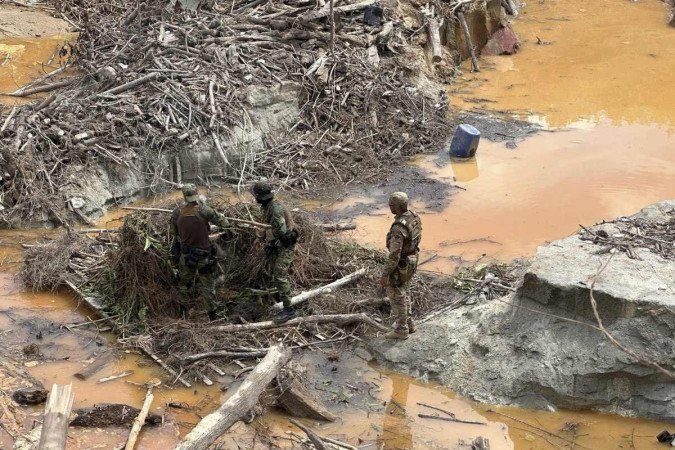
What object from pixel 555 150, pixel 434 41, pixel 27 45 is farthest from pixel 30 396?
pixel 434 41

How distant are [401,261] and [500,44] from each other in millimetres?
12924

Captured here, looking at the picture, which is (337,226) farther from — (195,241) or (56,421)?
(56,421)

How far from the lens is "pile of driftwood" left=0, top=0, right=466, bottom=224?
Result: 1251cm

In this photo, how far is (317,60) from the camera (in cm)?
1488

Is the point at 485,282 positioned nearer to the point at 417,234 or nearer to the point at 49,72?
the point at 417,234

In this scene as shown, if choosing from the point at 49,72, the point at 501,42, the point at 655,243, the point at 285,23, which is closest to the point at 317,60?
the point at 285,23

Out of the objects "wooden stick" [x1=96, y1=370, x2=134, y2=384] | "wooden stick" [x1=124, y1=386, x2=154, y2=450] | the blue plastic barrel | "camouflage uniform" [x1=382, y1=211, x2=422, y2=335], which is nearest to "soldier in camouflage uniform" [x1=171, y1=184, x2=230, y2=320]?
"wooden stick" [x1=96, y1=370, x2=134, y2=384]

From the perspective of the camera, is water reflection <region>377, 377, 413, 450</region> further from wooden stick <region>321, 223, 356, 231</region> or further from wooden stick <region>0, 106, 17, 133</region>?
wooden stick <region>0, 106, 17, 133</region>

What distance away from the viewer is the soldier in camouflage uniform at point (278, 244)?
8633 mm

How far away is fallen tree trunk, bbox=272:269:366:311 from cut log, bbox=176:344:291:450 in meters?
1.67

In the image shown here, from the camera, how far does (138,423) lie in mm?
7359

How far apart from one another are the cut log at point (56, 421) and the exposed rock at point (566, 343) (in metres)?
3.89

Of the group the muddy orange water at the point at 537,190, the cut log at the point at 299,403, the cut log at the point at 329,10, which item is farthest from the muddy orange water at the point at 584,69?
the cut log at the point at 299,403

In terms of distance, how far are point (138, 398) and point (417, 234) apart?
3254 mm
